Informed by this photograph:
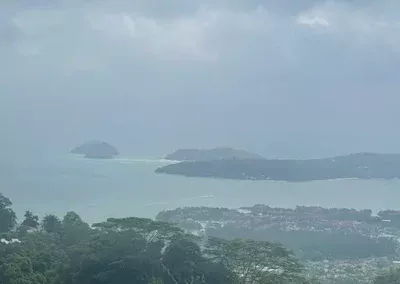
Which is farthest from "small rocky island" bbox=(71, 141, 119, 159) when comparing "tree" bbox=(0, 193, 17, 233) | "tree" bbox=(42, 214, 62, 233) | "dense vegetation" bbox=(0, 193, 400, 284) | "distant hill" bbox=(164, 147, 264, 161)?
"dense vegetation" bbox=(0, 193, 400, 284)

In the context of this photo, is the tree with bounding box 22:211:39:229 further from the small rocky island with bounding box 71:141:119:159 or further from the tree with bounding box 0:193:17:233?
the small rocky island with bounding box 71:141:119:159

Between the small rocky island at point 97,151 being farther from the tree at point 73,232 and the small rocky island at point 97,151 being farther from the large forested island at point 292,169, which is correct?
the tree at point 73,232

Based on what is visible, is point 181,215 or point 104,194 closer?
point 181,215

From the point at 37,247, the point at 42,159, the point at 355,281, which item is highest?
the point at 42,159

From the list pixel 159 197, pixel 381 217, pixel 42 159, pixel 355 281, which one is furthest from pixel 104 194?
pixel 355 281

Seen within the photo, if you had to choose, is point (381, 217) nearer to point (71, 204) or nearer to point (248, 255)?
point (71, 204)

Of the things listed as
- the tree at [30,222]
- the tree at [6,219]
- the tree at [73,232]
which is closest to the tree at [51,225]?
the tree at [73,232]
